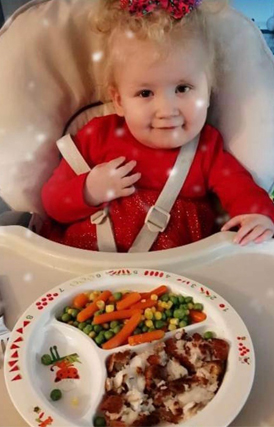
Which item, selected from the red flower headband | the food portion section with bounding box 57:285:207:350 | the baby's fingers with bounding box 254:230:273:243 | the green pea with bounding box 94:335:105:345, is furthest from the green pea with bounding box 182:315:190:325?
the red flower headband

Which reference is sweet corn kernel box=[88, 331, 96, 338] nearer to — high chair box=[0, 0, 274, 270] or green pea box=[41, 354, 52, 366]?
green pea box=[41, 354, 52, 366]

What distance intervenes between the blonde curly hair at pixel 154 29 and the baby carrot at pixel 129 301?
384 mm

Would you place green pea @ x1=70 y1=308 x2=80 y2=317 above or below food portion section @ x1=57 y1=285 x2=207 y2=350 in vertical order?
above

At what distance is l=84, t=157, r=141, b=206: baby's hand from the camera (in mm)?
1078

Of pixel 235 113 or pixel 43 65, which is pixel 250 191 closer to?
pixel 235 113

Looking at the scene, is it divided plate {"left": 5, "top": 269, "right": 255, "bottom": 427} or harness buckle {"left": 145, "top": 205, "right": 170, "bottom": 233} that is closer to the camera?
divided plate {"left": 5, "top": 269, "right": 255, "bottom": 427}

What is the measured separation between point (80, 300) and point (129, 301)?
7 cm

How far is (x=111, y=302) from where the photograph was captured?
853 mm

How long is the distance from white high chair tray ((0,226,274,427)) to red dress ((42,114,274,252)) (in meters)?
0.12

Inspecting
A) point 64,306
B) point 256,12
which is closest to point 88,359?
point 64,306

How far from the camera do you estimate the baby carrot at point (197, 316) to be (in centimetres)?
82

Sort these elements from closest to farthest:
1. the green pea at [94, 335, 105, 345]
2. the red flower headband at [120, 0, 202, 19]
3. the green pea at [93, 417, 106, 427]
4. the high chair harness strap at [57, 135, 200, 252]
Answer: the green pea at [93, 417, 106, 427], the green pea at [94, 335, 105, 345], the red flower headband at [120, 0, 202, 19], the high chair harness strap at [57, 135, 200, 252]

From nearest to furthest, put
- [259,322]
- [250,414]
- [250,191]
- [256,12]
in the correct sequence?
1. [250,414]
2. [259,322]
3. [250,191]
4. [256,12]

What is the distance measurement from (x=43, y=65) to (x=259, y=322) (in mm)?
577
